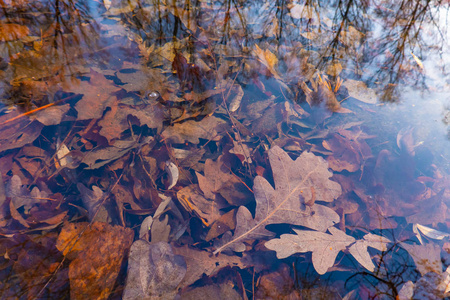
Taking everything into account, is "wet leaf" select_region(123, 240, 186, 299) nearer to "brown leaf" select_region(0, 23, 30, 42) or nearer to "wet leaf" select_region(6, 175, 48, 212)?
"wet leaf" select_region(6, 175, 48, 212)

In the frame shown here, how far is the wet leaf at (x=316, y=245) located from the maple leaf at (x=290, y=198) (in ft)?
0.23

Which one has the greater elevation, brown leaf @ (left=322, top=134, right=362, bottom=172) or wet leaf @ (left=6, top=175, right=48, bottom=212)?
brown leaf @ (left=322, top=134, right=362, bottom=172)

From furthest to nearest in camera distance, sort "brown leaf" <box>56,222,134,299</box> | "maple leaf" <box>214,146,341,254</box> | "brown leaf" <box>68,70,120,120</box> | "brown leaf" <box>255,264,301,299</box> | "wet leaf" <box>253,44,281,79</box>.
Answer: "wet leaf" <box>253,44,281,79</box>
"brown leaf" <box>68,70,120,120</box>
"maple leaf" <box>214,146,341,254</box>
"brown leaf" <box>255,264,301,299</box>
"brown leaf" <box>56,222,134,299</box>

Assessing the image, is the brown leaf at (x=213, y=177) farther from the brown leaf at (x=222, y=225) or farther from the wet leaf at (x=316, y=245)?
the wet leaf at (x=316, y=245)

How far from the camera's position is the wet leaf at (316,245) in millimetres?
1534

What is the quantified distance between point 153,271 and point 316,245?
3.67 ft

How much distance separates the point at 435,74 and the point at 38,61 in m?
4.56

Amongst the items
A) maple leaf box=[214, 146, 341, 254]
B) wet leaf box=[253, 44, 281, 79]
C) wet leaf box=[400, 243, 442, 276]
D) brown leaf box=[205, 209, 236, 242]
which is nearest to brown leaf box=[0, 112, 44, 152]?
brown leaf box=[205, 209, 236, 242]

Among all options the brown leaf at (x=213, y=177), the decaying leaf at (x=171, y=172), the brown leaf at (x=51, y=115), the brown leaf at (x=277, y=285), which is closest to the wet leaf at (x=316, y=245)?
the brown leaf at (x=277, y=285)

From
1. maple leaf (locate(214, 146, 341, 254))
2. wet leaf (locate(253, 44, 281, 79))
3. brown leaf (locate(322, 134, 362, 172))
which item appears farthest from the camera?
wet leaf (locate(253, 44, 281, 79))

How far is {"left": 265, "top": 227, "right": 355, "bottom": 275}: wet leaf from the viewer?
153 cm

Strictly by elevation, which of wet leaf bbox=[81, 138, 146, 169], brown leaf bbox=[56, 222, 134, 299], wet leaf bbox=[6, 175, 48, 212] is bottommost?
brown leaf bbox=[56, 222, 134, 299]

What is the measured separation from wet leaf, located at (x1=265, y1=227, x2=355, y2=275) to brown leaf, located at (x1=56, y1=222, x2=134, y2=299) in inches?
39.2

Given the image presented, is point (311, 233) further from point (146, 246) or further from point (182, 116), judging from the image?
point (182, 116)
